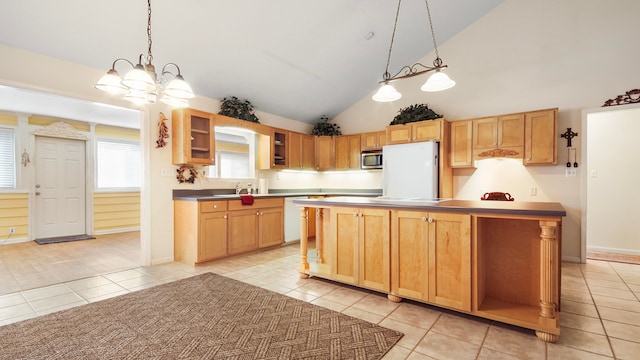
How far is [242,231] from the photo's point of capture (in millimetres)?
4445

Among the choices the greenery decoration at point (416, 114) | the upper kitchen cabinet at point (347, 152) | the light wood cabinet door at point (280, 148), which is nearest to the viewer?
the greenery decoration at point (416, 114)

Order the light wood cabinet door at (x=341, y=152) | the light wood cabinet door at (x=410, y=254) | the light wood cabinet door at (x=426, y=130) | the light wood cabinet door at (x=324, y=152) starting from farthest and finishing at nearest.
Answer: the light wood cabinet door at (x=324, y=152) < the light wood cabinet door at (x=341, y=152) < the light wood cabinet door at (x=426, y=130) < the light wood cabinet door at (x=410, y=254)

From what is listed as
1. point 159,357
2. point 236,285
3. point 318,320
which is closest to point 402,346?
point 318,320

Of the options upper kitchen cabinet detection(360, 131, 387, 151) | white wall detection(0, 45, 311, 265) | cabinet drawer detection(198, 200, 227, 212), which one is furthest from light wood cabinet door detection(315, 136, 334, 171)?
cabinet drawer detection(198, 200, 227, 212)

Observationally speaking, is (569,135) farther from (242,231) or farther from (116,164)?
(116,164)

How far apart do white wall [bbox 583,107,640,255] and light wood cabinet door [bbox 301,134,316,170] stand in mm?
4655

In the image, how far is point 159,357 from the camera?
1860mm

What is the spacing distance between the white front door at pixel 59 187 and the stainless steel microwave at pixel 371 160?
6.05 m

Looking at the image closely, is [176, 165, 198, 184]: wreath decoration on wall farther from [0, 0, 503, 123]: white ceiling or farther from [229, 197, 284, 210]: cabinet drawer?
[0, 0, 503, 123]: white ceiling

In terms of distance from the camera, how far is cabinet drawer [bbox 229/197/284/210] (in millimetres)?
4330

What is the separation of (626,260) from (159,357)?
5.85 m

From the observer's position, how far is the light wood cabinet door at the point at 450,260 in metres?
2.31

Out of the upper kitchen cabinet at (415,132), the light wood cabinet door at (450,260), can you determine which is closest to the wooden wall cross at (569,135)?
the upper kitchen cabinet at (415,132)

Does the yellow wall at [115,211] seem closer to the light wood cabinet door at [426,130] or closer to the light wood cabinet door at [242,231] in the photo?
the light wood cabinet door at [242,231]
